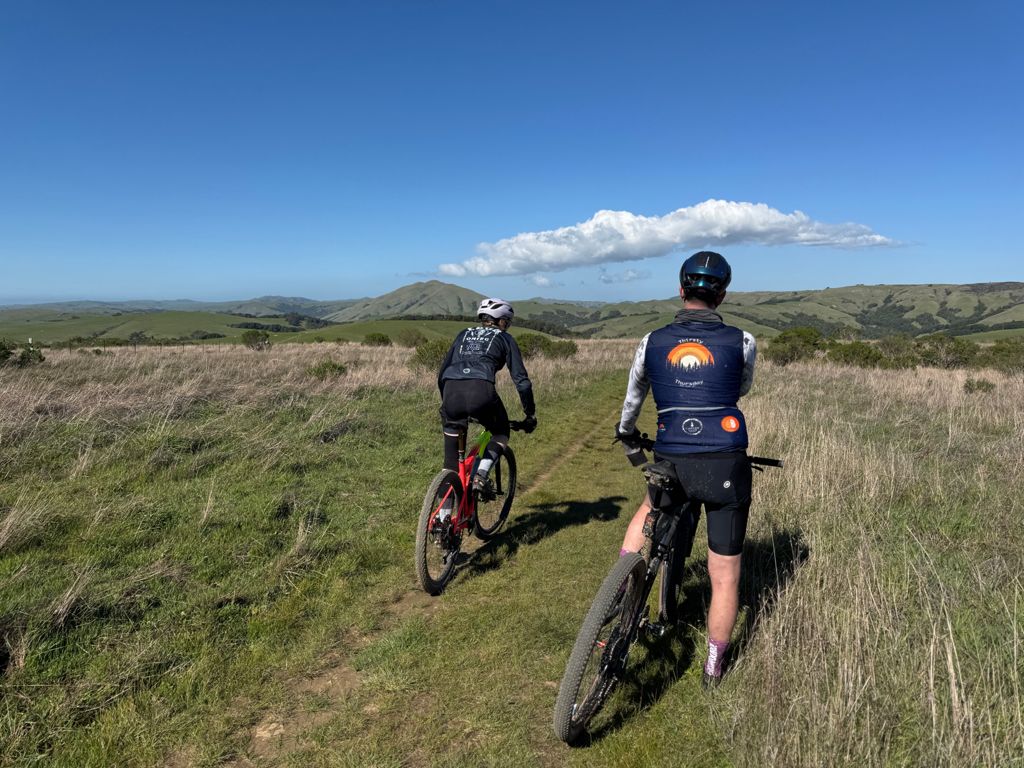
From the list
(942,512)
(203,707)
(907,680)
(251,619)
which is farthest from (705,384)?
(942,512)

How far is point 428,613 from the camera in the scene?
4637 millimetres

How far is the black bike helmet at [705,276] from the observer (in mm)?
3211

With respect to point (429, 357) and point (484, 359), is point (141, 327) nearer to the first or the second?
point (429, 357)

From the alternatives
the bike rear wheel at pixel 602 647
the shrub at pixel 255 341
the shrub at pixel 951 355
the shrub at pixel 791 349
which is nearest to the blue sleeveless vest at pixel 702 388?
the bike rear wheel at pixel 602 647

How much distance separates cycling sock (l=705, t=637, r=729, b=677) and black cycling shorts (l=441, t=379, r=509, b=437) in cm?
283

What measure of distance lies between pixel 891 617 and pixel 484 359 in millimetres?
3811

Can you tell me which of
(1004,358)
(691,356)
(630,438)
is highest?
(691,356)

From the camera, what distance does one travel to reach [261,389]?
12422 millimetres

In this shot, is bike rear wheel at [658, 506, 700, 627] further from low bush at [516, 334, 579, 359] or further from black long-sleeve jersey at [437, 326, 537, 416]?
low bush at [516, 334, 579, 359]

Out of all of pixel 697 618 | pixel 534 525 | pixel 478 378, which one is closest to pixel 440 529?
pixel 478 378

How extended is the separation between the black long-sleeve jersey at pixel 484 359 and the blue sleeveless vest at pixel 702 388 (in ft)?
7.36

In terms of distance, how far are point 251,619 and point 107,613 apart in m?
1.03

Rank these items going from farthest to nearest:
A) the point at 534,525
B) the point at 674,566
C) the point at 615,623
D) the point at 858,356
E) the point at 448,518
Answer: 1. the point at 858,356
2. the point at 534,525
3. the point at 448,518
4. the point at 674,566
5. the point at 615,623

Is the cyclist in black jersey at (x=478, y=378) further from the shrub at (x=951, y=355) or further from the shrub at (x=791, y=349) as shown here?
the shrub at (x=951, y=355)
